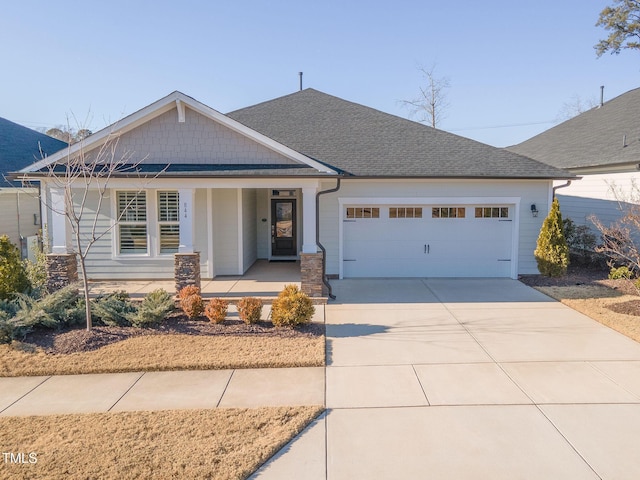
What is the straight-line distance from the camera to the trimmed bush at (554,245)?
12.1 m

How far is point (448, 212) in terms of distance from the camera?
12938mm

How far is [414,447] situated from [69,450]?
328 centimetres

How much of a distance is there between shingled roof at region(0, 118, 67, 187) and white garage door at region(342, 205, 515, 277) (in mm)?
11532

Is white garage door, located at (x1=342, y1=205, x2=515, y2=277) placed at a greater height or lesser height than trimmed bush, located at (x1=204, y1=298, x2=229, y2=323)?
greater

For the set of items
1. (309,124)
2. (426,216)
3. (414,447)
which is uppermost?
(309,124)

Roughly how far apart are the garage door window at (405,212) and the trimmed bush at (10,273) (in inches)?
348

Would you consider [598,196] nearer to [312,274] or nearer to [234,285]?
[312,274]

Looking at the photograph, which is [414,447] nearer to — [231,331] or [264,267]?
[231,331]

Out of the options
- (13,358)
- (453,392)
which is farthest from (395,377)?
(13,358)

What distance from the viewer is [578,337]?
7.95 meters

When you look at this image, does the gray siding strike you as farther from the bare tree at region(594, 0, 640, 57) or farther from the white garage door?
the bare tree at region(594, 0, 640, 57)

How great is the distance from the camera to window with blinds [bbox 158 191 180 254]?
487 inches

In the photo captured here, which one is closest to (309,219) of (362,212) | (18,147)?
(362,212)

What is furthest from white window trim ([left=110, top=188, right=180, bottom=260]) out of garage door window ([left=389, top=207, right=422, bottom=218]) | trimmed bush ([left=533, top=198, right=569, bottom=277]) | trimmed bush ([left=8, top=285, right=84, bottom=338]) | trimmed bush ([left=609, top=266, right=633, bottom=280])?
trimmed bush ([left=609, top=266, right=633, bottom=280])
